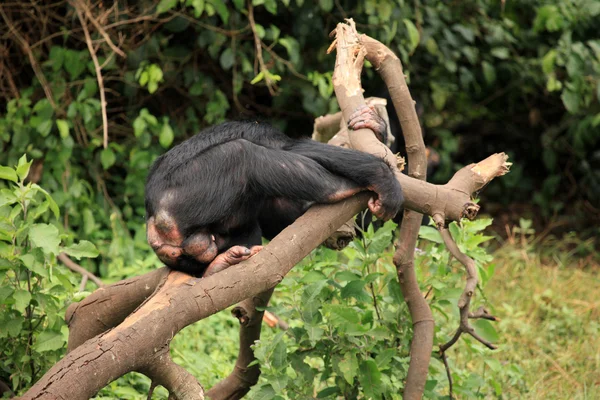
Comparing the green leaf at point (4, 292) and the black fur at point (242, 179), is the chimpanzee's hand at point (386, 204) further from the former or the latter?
the green leaf at point (4, 292)

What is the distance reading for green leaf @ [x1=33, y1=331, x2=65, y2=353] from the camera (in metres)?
3.53

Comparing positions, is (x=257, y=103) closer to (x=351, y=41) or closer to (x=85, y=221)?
(x=85, y=221)

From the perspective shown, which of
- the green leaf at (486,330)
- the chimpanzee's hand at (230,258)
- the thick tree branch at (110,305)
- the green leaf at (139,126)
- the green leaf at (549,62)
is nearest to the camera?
the chimpanzee's hand at (230,258)

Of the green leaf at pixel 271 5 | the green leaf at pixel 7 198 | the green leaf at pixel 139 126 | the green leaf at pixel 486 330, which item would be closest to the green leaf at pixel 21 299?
the green leaf at pixel 7 198

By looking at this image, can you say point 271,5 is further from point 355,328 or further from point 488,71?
point 355,328

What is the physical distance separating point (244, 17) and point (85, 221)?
2066mm

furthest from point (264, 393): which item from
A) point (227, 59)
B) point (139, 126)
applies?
point (227, 59)

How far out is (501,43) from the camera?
800 cm

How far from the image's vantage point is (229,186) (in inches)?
128

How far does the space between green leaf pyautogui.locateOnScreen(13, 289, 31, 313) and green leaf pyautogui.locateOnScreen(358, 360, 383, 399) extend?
4.78 ft

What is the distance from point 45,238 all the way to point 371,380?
4.92 feet

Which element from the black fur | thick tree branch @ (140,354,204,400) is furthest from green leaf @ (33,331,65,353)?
thick tree branch @ (140,354,204,400)

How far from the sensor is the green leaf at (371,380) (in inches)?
138

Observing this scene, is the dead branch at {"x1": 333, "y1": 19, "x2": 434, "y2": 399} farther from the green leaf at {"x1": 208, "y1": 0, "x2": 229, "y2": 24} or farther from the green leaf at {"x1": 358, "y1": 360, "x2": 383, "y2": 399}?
the green leaf at {"x1": 208, "y1": 0, "x2": 229, "y2": 24}
